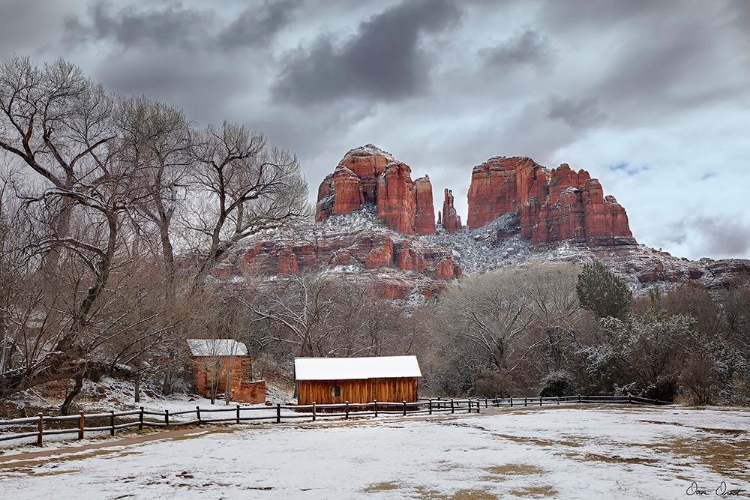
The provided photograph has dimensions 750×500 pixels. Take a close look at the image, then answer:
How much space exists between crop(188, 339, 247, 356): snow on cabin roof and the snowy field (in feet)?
43.2

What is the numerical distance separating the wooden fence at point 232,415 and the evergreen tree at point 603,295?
10.7 meters

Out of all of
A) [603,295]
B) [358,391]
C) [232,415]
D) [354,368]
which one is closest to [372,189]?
[603,295]

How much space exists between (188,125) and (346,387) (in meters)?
17.8

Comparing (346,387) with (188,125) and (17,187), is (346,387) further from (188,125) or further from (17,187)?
(17,187)

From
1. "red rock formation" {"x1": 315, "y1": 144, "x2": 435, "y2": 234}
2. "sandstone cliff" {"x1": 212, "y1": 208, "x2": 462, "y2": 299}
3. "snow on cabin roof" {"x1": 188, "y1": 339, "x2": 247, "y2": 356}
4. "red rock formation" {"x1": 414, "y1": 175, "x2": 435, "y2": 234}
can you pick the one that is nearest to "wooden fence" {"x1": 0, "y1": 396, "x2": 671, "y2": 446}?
"snow on cabin roof" {"x1": 188, "y1": 339, "x2": 247, "y2": 356}

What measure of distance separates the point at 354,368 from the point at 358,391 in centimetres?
148

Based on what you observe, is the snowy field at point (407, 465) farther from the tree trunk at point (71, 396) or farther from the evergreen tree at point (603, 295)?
the evergreen tree at point (603, 295)

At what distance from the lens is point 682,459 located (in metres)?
14.0

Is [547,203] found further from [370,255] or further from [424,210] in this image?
[370,255]

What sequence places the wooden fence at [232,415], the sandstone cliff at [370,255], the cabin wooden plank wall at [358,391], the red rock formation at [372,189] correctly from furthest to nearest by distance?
the red rock formation at [372,189]
the sandstone cliff at [370,255]
the cabin wooden plank wall at [358,391]
the wooden fence at [232,415]

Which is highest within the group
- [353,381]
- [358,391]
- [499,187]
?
[499,187]

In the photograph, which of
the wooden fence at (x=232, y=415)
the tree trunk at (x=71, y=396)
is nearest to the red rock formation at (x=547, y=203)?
the wooden fence at (x=232, y=415)

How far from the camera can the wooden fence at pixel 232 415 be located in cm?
1823

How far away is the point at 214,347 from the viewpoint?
34031mm
